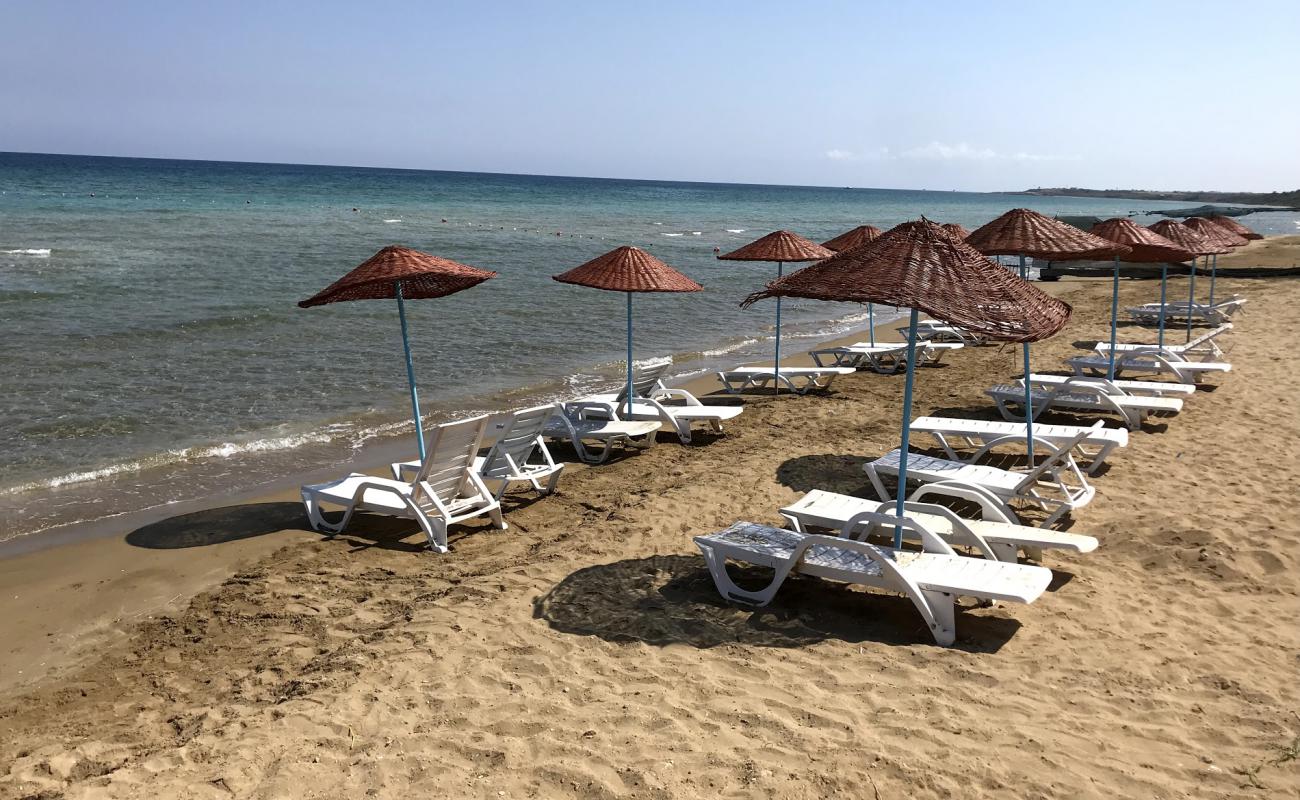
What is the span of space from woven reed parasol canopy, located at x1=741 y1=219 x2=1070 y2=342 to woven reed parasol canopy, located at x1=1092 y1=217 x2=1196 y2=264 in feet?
20.0

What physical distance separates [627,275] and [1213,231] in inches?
418

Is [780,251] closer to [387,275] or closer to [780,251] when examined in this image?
[780,251]

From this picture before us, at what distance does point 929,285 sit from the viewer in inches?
189

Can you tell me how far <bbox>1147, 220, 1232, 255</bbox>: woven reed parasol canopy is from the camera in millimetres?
11883

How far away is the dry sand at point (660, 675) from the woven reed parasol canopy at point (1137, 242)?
3.95 meters

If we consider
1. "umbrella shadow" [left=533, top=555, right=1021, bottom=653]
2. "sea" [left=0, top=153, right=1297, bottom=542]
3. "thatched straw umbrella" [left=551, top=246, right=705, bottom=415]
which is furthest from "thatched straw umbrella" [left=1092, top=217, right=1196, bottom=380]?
"umbrella shadow" [left=533, top=555, right=1021, bottom=653]

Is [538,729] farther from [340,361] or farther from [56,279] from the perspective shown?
[56,279]

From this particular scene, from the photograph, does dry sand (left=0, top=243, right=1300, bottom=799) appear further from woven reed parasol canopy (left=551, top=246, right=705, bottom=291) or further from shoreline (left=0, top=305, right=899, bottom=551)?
woven reed parasol canopy (left=551, top=246, right=705, bottom=291)

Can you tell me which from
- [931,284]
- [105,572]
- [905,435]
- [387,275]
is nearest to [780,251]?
[387,275]

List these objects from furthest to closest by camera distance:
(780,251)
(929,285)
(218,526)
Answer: (780,251) → (218,526) → (929,285)

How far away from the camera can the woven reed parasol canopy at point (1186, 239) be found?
39.0 ft

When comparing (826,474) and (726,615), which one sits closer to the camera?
(726,615)

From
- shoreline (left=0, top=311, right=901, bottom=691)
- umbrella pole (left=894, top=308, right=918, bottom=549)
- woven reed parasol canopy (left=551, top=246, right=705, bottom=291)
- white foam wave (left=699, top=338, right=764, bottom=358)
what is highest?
woven reed parasol canopy (left=551, top=246, right=705, bottom=291)

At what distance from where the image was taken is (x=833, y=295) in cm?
487
